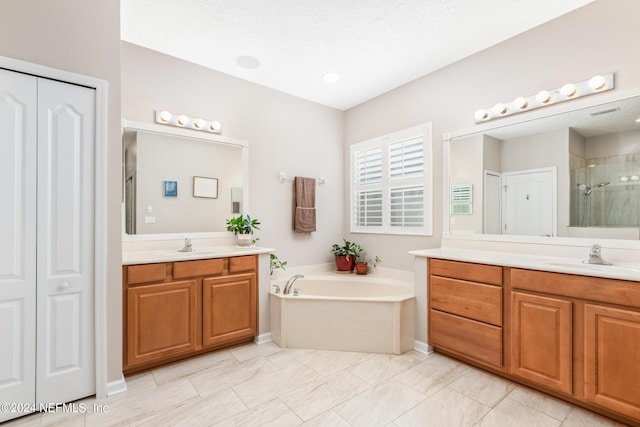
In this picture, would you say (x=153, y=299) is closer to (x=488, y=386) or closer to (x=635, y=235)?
(x=488, y=386)

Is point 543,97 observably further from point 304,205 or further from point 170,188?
point 170,188

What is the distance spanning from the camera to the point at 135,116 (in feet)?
8.85

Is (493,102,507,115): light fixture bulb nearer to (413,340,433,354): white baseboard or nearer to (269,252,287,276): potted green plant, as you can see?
(413,340,433,354): white baseboard

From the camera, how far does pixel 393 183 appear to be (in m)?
3.59

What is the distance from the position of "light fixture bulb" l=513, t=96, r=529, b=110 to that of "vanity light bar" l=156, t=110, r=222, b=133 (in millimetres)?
2785

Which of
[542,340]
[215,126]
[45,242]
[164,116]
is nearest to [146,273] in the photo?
[45,242]

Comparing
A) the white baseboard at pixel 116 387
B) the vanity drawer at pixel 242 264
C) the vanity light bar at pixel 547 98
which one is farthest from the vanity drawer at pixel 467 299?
the white baseboard at pixel 116 387

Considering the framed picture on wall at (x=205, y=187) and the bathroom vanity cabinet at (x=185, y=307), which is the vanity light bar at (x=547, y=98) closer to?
the bathroom vanity cabinet at (x=185, y=307)

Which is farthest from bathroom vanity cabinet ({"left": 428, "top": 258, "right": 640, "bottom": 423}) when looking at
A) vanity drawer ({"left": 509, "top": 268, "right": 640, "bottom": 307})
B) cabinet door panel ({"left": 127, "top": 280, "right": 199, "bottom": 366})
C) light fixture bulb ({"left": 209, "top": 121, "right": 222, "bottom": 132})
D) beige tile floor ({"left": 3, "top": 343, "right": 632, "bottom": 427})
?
light fixture bulb ({"left": 209, "top": 121, "right": 222, "bottom": 132})

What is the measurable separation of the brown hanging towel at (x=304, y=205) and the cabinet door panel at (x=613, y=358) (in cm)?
265

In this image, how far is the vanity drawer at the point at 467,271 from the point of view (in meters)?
2.20

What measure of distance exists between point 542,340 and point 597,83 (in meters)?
1.84

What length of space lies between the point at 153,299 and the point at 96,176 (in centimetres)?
98

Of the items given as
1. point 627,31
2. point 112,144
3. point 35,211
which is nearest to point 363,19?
point 627,31
